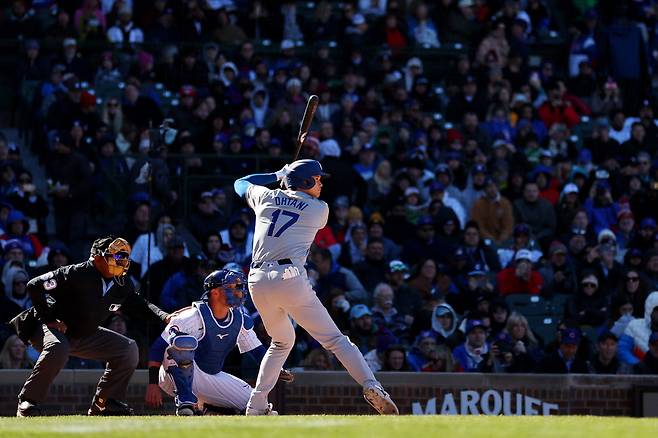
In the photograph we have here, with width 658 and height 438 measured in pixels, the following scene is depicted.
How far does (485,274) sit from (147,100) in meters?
4.94

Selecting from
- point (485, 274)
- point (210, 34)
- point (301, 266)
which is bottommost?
point (485, 274)

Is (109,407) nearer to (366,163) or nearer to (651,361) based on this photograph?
(651,361)

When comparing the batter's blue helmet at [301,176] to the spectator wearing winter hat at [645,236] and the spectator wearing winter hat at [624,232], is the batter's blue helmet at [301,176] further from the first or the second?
the spectator wearing winter hat at [624,232]

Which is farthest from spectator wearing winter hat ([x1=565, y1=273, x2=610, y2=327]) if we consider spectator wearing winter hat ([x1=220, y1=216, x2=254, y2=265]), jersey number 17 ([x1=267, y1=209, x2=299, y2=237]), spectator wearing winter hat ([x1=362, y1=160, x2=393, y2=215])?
jersey number 17 ([x1=267, y1=209, x2=299, y2=237])

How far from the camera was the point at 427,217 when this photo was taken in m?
18.1

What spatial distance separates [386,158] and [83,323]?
8.17 m

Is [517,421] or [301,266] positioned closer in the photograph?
[517,421]

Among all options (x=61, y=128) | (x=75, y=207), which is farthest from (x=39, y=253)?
(x=61, y=128)

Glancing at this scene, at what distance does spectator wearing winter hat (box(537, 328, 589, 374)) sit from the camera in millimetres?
15805

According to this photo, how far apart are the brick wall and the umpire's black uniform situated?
1935mm

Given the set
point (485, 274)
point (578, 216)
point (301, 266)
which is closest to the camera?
point (301, 266)

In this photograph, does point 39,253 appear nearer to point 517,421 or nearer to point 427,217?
point 427,217

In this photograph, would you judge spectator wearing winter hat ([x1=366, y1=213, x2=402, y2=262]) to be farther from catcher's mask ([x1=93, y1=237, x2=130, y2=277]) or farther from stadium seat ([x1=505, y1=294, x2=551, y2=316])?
catcher's mask ([x1=93, y1=237, x2=130, y2=277])

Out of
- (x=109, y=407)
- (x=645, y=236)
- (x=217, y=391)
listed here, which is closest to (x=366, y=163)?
(x=645, y=236)
